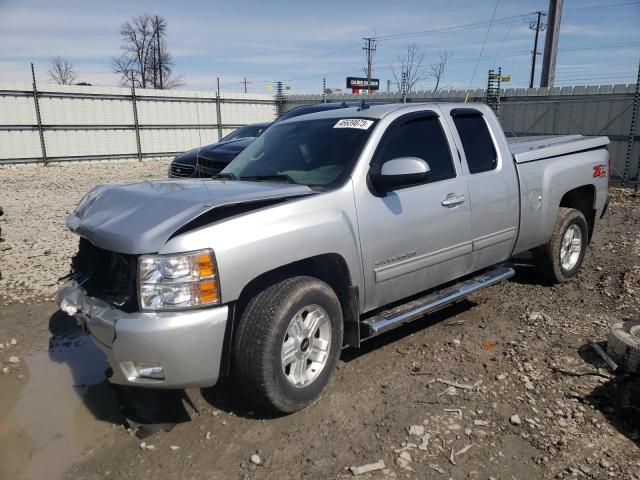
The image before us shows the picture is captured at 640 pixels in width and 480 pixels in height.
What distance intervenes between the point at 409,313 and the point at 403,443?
1.04 metres

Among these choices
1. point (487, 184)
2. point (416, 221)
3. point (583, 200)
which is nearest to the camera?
point (416, 221)

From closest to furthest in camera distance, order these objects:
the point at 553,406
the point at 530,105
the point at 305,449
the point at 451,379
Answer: the point at 305,449
the point at 553,406
the point at 451,379
the point at 530,105

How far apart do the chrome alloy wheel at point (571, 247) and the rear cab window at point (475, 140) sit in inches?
62.3

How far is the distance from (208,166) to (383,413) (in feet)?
21.5

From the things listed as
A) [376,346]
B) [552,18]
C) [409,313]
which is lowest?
[376,346]

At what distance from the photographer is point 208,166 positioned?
29.1 feet

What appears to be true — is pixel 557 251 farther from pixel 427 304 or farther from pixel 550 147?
pixel 427 304

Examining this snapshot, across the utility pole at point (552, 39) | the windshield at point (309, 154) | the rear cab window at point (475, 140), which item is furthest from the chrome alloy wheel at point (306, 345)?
the utility pole at point (552, 39)

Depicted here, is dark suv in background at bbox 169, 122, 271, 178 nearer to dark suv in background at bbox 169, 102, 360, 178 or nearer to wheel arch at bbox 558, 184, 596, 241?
dark suv in background at bbox 169, 102, 360, 178

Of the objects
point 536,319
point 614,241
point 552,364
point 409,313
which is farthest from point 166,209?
point 614,241

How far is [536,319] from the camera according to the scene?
15.5 ft

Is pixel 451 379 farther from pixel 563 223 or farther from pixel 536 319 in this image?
pixel 563 223

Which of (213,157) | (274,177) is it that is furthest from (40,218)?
(274,177)

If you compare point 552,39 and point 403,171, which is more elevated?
point 552,39
